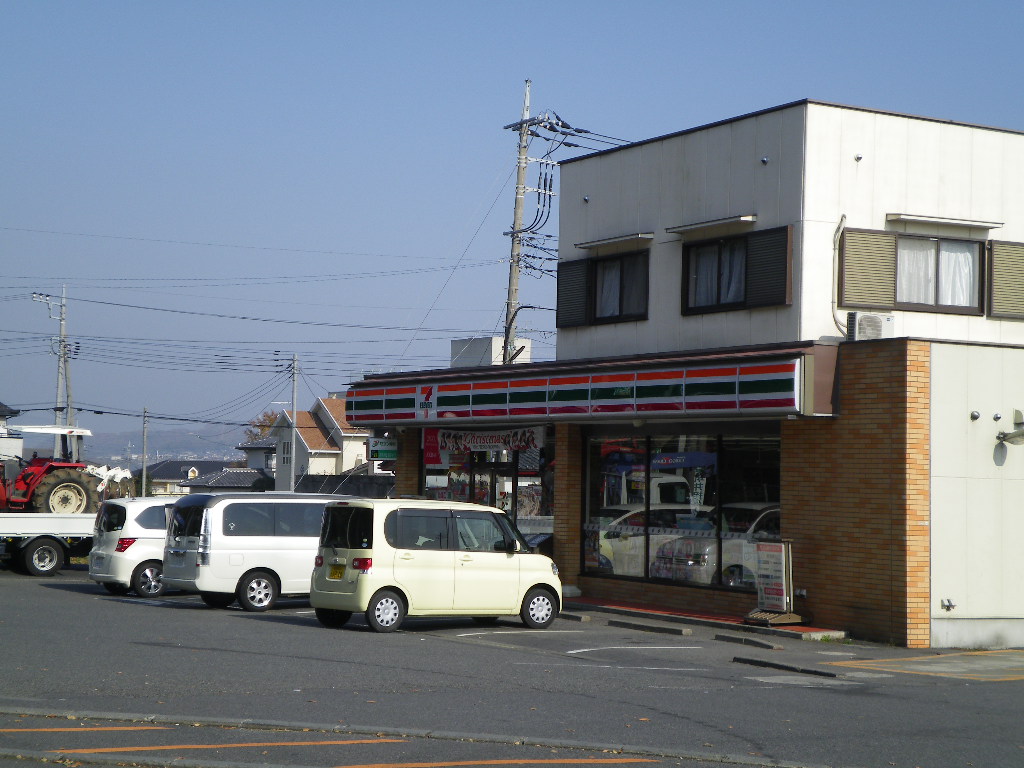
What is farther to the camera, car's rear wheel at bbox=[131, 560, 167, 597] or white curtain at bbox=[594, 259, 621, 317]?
car's rear wheel at bbox=[131, 560, 167, 597]

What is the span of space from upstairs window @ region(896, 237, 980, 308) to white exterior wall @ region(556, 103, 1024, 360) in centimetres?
22

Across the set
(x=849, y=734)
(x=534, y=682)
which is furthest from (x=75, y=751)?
(x=849, y=734)

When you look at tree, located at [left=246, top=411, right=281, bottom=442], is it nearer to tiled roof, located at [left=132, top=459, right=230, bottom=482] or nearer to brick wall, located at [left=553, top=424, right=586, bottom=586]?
tiled roof, located at [left=132, top=459, right=230, bottom=482]

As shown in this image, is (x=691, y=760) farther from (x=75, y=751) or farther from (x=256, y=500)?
(x=256, y=500)

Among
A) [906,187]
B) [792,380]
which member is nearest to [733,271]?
[906,187]

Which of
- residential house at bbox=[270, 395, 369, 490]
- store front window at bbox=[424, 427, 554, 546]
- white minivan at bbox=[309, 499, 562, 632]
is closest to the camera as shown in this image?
white minivan at bbox=[309, 499, 562, 632]

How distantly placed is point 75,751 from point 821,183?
14.1 meters

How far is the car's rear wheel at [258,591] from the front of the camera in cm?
1988

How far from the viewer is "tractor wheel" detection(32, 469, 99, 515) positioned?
29.4 metres

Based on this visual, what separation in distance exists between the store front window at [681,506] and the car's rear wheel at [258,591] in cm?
585

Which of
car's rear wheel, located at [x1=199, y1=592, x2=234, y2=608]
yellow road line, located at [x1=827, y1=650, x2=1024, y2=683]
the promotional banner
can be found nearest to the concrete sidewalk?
yellow road line, located at [x1=827, y1=650, x2=1024, y2=683]

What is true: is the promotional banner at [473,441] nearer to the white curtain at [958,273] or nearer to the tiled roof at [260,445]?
the white curtain at [958,273]

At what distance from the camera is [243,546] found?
19.9 meters

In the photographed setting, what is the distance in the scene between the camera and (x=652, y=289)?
835 inches
